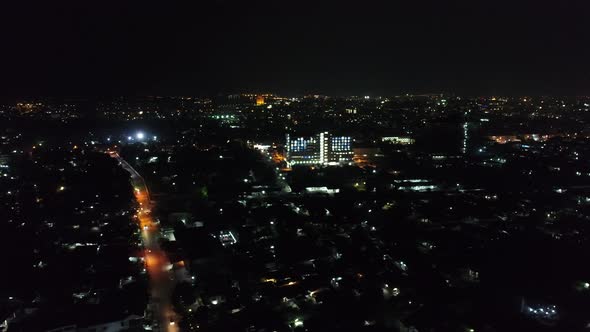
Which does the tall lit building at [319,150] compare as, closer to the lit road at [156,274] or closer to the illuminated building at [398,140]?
the illuminated building at [398,140]

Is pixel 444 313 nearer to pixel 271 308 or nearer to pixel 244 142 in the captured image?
pixel 271 308

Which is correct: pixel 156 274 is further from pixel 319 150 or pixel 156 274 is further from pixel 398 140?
pixel 398 140

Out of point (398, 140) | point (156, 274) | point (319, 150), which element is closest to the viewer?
point (156, 274)

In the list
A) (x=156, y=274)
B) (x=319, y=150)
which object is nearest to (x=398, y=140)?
(x=319, y=150)

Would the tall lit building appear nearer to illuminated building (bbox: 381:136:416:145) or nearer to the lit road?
illuminated building (bbox: 381:136:416:145)

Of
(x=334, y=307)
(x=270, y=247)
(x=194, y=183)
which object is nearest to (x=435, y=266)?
(x=334, y=307)

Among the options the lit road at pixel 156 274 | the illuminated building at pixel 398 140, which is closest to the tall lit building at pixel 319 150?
the illuminated building at pixel 398 140
